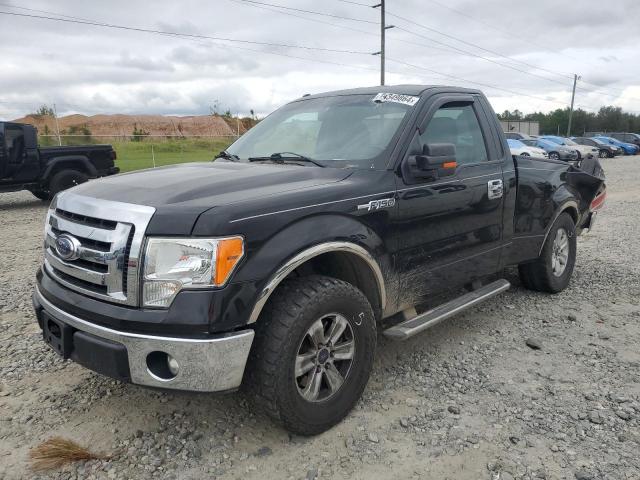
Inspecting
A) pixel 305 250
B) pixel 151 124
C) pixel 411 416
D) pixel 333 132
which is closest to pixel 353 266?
pixel 305 250

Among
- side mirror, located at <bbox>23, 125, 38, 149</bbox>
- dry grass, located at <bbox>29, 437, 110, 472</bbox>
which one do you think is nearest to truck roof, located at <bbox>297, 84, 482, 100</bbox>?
dry grass, located at <bbox>29, 437, 110, 472</bbox>

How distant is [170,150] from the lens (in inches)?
1069

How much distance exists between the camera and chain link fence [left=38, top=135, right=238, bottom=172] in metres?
22.9

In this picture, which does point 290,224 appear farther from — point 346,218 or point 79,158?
point 79,158

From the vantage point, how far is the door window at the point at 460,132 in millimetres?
3711

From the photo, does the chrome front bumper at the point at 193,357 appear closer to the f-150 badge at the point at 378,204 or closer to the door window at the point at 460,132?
the f-150 badge at the point at 378,204

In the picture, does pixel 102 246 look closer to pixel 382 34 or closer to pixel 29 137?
pixel 29 137

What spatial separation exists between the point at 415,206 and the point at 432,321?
76 centimetres

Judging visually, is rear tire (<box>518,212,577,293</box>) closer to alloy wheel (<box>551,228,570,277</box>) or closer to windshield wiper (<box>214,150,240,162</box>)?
alloy wheel (<box>551,228,570,277</box>)

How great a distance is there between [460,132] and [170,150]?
25045mm

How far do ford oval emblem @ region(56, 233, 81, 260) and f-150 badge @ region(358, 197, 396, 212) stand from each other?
1500mm

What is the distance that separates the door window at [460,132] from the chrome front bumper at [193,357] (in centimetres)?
195

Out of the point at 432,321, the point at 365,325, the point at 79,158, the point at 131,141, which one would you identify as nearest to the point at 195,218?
the point at 365,325

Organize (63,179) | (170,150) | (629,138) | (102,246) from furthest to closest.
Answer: (629,138) < (170,150) < (63,179) < (102,246)
